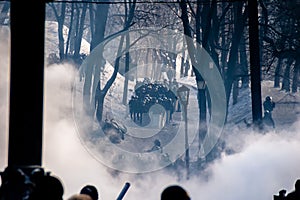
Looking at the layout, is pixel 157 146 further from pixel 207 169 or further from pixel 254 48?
pixel 254 48

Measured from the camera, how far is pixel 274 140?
2139 cm

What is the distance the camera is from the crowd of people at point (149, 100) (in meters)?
36.4

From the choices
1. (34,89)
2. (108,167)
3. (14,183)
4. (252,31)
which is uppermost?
(252,31)

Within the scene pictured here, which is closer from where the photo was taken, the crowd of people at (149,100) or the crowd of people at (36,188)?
the crowd of people at (36,188)

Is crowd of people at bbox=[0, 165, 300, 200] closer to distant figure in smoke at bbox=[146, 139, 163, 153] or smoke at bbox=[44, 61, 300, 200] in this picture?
smoke at bbox=[44, 61, 300, 200]

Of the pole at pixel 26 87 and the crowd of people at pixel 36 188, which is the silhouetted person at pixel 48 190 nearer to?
the crowd of people at pixel 36 188

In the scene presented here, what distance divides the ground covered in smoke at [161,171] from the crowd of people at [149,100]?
4.59m

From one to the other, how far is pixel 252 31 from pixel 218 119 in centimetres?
1048

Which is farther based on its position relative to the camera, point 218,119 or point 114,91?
point 114,91

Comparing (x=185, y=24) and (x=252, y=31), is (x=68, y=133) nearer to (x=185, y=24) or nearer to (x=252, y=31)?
(x=185, y=24)

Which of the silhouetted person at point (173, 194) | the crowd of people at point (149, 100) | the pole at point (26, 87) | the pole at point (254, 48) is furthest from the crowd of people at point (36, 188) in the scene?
the crowd of people at point (149, 100)

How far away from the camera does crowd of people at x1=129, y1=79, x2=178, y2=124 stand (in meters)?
36.4

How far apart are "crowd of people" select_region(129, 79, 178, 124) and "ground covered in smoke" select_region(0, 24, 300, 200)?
4592 millimetres

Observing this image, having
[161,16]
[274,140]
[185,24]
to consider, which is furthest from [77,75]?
[274,140]
